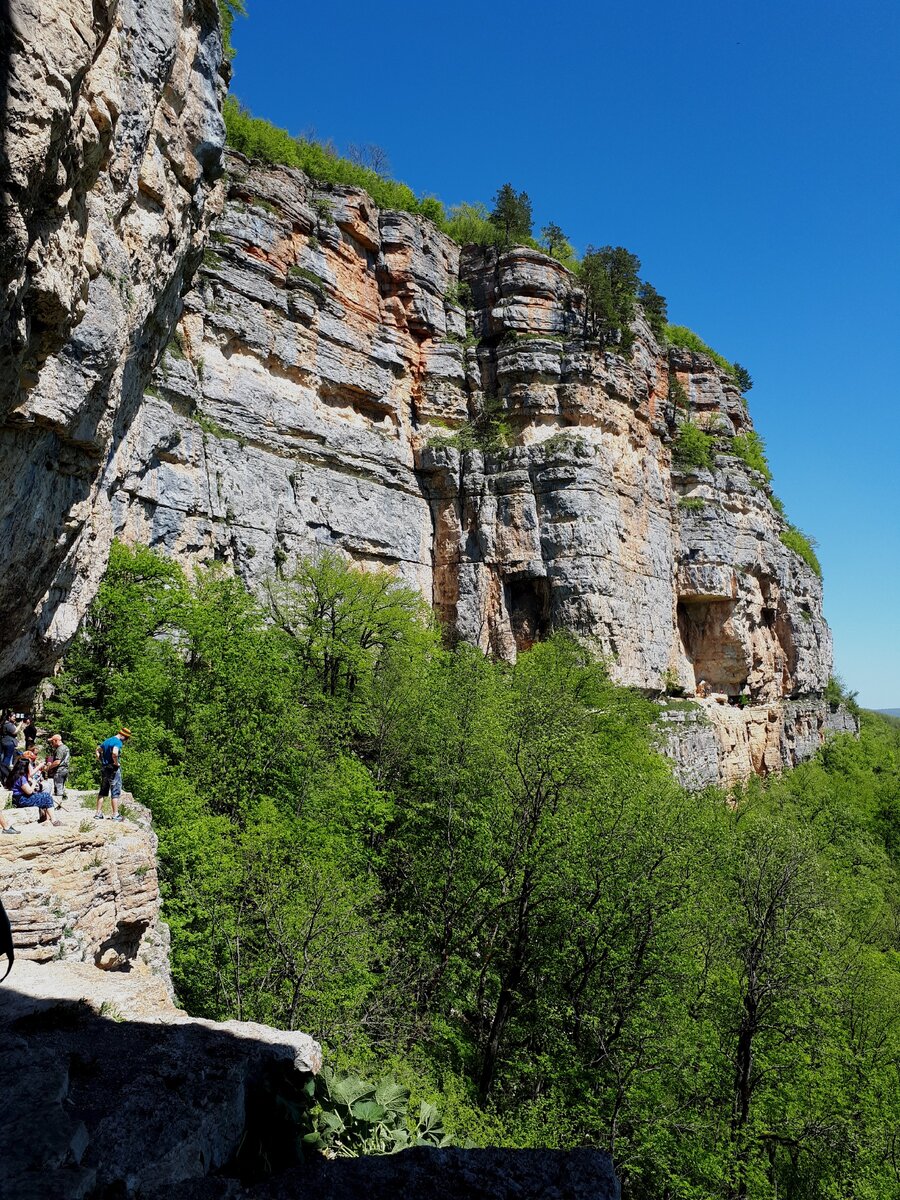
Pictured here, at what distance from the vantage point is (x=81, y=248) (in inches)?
276

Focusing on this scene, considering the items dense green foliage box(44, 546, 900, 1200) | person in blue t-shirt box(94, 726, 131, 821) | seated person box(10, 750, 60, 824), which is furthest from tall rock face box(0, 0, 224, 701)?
dense green foliage box(44, 546, 900, 1200)

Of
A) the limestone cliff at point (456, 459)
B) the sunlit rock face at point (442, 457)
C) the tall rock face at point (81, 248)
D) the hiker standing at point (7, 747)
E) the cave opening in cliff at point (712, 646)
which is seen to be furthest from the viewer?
the cave opening in cliff at point (712, 646)

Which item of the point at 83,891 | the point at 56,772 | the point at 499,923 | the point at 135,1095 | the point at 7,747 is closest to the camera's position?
the point at 135,1095

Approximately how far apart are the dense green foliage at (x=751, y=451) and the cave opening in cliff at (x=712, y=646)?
10.6m

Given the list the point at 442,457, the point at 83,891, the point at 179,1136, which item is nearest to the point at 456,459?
the point at 442,457

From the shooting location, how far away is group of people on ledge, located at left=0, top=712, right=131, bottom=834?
8.87 m

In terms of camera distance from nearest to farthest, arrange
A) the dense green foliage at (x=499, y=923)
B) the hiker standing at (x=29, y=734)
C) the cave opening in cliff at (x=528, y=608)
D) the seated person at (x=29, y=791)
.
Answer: the seated person at (x=29, y=791), the dense green foliage at (x=499, y=923), the hiker standing at (x=29, y=734), the cave opening in cliff at (x=528, y=608)

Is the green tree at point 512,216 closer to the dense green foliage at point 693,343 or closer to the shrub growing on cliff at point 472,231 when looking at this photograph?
the shrub growing on cliff at point 472,231

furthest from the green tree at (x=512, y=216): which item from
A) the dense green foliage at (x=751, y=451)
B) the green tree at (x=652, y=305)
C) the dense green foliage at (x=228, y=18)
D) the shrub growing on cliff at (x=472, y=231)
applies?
the dense green foliage at (x=228, y=18)

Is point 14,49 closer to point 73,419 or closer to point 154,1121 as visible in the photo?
point 73,419

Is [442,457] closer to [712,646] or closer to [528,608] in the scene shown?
[528,608]

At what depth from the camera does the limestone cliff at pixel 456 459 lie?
26641mm

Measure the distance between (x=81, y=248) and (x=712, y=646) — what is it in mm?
39321

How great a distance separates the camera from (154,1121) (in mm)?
4473
